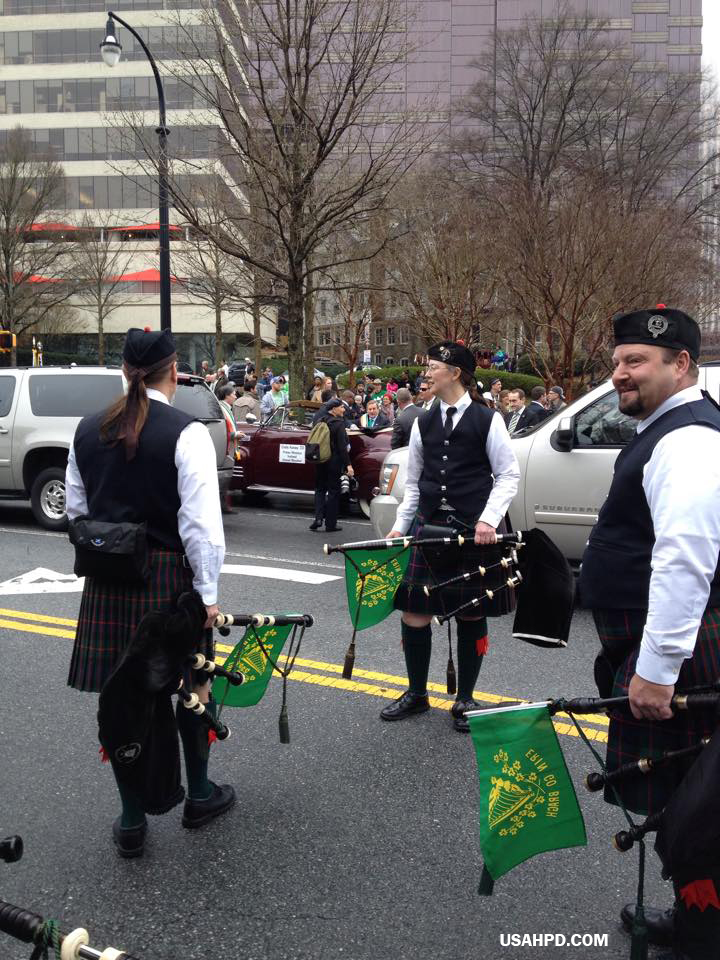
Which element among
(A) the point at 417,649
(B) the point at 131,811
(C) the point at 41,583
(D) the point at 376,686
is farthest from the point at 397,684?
(C) the point at 41,583

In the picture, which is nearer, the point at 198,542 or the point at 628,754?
the point at 628,754

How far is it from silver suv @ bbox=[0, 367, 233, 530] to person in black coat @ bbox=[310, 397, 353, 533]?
1231 mm

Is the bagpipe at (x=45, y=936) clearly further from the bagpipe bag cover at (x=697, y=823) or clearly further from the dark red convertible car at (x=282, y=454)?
the dark red convertible car at (x=282, y=454)

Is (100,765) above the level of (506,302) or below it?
below

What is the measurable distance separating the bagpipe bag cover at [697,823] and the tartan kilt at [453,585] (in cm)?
231

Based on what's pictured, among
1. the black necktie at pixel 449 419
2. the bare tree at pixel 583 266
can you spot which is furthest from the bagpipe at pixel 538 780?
the bare tree at pixel 583 266

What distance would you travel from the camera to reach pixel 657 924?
2916 millimetres

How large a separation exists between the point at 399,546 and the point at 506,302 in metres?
22.9

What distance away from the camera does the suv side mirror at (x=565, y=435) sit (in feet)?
23.9

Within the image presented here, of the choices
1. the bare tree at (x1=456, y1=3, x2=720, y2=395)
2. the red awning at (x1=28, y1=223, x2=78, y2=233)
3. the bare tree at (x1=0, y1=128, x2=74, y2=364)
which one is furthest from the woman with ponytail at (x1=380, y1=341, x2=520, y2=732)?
the red awning at (x1=28, y1=223, x2=78, y2=233)

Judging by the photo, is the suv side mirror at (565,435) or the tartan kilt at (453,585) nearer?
the tartan kilt at (453,585)

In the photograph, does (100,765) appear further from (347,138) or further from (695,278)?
(695,278)

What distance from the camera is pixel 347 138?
17984mm

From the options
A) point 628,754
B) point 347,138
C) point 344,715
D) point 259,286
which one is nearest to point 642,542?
point 628,754
